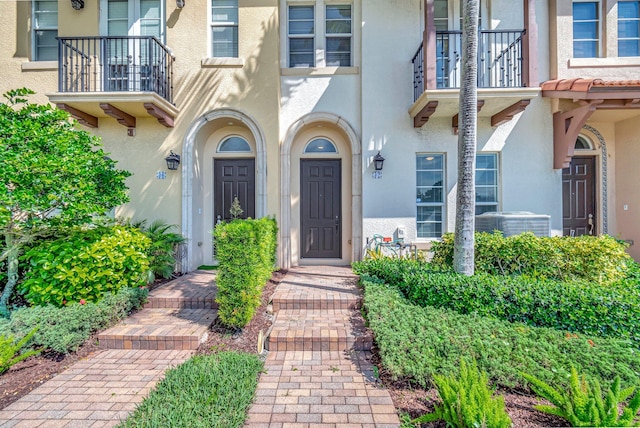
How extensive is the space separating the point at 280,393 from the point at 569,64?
28.2 feet

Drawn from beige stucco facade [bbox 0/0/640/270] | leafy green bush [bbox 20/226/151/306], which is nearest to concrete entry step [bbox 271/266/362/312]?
beige stucco facade [bbox 0/0/640/270]

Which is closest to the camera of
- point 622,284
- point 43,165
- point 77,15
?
point 43,165

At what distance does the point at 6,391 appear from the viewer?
2869 millimetres

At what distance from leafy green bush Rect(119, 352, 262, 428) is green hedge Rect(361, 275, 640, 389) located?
1.41m

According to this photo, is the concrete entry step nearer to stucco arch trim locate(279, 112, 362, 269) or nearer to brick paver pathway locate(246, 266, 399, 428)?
brick paver pathway locate(246, 266, 399, 428)

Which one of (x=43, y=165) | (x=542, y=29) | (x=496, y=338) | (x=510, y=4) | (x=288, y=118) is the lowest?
(x=496, y=338)

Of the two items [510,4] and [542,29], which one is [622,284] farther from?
[510,4]

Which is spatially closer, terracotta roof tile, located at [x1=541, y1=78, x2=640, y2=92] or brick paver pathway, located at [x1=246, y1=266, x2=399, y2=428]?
brick paver pathway, located at [x1=246, y1=266, x2=399, y2=428]

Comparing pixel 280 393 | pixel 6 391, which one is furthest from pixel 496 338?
pixel 6 391

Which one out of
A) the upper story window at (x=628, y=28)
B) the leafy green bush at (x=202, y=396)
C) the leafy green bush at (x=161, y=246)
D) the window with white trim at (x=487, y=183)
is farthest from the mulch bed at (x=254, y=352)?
the upper story window at (x=628, y=28)

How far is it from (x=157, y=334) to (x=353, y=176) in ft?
15.9

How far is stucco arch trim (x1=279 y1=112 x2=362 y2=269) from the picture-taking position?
6762 mm

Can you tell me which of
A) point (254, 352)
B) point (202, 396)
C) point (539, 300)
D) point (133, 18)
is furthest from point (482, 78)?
point (133, 18)

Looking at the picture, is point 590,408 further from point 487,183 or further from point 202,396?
point 487,183
